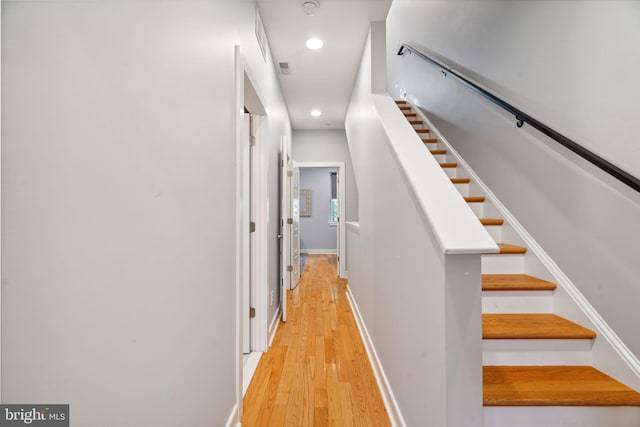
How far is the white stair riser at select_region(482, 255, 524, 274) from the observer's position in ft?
5.89

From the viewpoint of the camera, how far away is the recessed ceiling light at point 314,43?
8.21 ft

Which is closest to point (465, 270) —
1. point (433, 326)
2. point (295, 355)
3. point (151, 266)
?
point (433, 326)

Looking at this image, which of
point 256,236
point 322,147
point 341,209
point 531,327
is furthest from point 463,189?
point 322,147

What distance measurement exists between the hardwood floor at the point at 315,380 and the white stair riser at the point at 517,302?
2.87ft

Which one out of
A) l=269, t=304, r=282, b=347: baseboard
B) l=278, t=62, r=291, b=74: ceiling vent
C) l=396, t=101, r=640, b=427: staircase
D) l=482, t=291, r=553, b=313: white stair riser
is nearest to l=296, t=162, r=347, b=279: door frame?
l=278, t=62, r=291, b=74: ceiling vent

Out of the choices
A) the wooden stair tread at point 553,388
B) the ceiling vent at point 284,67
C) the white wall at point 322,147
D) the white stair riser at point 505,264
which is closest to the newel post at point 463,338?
the wooden stair tread at point 553,388

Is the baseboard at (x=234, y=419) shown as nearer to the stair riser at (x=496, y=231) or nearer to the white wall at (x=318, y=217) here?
the stair riser at (x=496, y=231)

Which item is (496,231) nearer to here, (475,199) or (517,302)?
(475,199)

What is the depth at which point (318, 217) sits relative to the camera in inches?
334

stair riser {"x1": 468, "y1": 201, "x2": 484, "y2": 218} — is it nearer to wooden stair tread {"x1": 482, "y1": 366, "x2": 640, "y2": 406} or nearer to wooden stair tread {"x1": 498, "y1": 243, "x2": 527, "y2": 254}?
wooden stair tread {"x1": 498, "y1": 243, "x2": 527, "y2": 254}

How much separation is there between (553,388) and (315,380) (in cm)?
133

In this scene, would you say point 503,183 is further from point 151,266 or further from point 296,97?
point 296,97

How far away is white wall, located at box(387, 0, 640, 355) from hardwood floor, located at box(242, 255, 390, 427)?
1375mm

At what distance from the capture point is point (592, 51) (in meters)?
1.41
